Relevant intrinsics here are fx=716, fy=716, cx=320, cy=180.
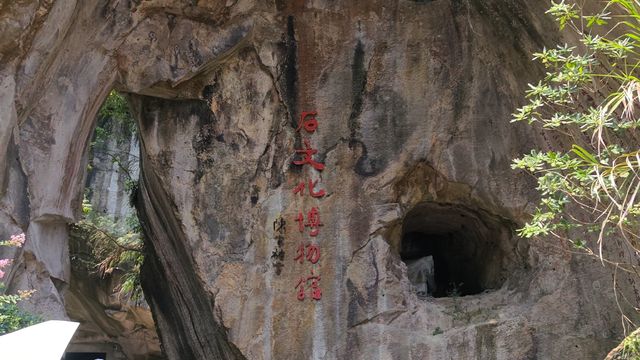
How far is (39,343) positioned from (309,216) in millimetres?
3769

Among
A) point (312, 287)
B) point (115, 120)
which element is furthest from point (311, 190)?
point (115, 120)

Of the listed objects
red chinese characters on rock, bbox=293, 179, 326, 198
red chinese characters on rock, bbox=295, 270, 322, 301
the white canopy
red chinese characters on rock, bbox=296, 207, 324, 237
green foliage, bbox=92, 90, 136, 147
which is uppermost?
green foliage, bbox=92, 90, 136, 147

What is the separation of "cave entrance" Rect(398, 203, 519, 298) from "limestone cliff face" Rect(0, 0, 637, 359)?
6cm

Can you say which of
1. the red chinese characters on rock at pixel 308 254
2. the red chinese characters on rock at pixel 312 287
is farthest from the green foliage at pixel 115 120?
the red chinese characters on rock at pixel 312 287

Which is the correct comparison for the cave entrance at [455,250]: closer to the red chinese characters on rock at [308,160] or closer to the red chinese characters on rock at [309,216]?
the red chinese characters on rock at [309,216]

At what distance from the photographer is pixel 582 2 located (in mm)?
5000

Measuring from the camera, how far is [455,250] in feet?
26.3

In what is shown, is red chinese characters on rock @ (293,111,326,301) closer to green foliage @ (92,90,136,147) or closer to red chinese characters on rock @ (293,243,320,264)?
red chinese characters on rock @ (293,243,320,264)

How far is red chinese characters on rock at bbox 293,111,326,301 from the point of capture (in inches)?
243

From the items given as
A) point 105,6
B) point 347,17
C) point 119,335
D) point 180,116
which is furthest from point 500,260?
point 119,335

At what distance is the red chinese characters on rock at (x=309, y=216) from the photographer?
618 cm

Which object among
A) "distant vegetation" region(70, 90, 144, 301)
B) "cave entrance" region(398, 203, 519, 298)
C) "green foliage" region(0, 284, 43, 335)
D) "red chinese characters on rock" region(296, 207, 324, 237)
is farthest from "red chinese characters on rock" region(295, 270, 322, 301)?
"distant vegetation" region(70, 90, 144, 301)

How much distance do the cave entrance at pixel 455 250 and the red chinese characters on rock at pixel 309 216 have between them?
3.11 ft

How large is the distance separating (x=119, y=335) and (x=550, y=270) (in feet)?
22.3
